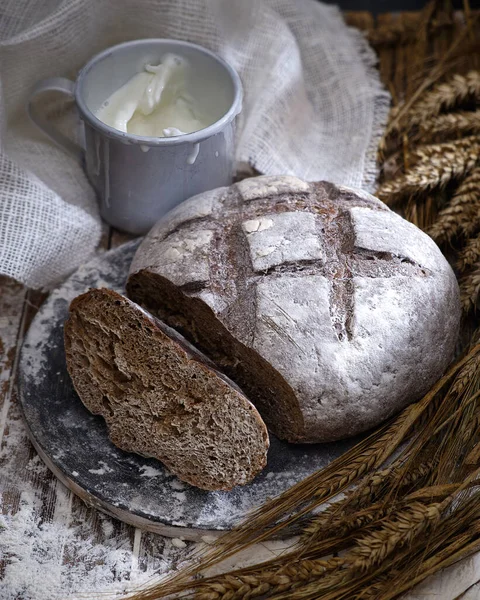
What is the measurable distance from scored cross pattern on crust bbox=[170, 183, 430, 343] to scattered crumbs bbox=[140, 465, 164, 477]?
0.49 metres

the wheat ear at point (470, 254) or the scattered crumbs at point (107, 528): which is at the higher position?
the wheat ear at point (470, 254)

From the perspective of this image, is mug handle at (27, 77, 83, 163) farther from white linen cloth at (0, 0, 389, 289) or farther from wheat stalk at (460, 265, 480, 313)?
wheat stalk at (460, 265, 480, 313)

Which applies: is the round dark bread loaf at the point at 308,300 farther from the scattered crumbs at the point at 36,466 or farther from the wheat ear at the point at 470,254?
the scattered crumbs at the point at 36,466

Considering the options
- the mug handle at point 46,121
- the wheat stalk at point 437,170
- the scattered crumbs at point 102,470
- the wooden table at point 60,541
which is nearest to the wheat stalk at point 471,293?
the wheat stalk at point 437,170

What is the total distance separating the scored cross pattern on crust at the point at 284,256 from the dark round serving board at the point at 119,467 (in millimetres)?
418

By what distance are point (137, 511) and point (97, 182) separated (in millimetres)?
1452

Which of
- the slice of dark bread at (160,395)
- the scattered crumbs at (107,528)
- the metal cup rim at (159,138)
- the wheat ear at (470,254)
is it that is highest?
the metal cup rim at (159,138)

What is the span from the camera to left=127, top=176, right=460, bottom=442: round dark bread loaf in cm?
238

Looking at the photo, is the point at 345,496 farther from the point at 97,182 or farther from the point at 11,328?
the point at 97,182

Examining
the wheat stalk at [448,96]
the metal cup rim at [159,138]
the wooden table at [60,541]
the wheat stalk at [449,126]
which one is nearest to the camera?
the wooden table at [60,541]

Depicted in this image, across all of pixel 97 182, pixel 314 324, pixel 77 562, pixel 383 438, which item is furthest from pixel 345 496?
pixel 97 182

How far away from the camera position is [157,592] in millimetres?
2104

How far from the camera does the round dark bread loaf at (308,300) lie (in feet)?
7.80

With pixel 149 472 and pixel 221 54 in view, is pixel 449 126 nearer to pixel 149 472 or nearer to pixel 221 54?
pixel 221 54
